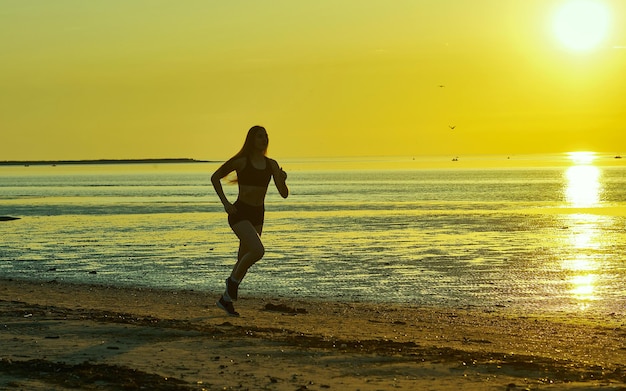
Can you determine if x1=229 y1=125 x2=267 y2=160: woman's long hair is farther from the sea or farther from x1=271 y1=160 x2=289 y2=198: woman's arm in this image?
the sea

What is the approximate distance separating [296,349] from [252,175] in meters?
2.92

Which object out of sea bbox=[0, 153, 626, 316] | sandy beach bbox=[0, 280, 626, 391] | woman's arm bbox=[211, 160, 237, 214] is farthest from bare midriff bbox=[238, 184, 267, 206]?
sea bbox=[0, 153, 626, 316]

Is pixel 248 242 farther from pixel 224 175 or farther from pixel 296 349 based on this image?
pixel 296 349

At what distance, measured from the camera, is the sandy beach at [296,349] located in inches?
342

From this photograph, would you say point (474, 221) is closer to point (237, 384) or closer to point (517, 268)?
point (517, 268)

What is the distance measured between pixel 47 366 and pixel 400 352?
374cm

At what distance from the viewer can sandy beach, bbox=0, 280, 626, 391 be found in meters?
8.69

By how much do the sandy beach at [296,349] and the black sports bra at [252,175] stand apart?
1890 millimetres

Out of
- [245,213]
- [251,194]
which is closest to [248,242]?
[245,213]

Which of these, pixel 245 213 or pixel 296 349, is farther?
pixel 245 213

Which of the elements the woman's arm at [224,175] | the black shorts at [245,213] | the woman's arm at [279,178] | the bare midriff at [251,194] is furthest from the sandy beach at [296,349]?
the woman's arm at [279,178]

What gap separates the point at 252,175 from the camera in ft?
40.4

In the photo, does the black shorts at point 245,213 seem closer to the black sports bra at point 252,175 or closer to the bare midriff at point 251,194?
the bare midriff at point 251,194

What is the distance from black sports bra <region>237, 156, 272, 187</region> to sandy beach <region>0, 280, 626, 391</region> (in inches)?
74.4
